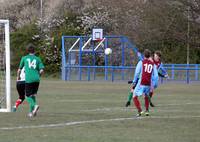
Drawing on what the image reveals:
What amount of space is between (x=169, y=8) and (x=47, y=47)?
1311 cm

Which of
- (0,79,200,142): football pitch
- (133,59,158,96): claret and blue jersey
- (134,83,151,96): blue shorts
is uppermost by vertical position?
(133,59,158,96): claret and blue jersey

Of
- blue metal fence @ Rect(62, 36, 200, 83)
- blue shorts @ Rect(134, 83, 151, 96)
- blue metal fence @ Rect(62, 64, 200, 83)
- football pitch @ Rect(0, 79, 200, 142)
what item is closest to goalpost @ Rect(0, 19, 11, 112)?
football pitch @ Rect(0, 79, 200, 142)

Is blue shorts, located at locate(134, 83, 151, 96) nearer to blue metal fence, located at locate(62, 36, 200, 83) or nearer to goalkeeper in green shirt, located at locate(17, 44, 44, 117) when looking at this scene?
goalkeeper in green shirt, located at locate(17, 44, 44, 117)

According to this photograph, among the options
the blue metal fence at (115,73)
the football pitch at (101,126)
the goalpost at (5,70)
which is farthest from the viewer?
the blue metal fence at (115,73)

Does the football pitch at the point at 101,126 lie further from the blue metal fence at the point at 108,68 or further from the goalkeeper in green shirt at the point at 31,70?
the blue metal fence at the point at 108,68

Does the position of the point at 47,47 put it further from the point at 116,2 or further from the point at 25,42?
the point at 116,2

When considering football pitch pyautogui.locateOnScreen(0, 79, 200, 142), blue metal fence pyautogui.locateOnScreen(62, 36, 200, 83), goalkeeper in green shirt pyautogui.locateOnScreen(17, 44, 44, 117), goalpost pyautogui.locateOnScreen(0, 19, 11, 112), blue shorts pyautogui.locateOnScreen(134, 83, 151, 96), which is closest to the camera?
football pitch pyautogui.locateOnScreen(0, 79, 200, 142)

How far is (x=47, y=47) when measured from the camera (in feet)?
186

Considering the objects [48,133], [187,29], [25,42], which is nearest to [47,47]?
[25,42]

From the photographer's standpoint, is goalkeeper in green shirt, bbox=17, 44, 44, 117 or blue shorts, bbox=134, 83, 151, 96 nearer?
goalkeeper in green shirt, bbox=17, 44, 44, 117

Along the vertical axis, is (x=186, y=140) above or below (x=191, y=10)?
below

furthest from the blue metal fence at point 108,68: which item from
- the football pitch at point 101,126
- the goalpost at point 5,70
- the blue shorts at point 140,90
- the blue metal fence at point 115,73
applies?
the blue shorts at point 140,90

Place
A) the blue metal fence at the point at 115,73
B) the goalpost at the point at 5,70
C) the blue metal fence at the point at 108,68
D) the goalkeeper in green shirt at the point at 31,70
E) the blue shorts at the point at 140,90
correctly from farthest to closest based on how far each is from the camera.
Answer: the blue metal fence at the point at 108,68, the blue metal fence at the point at 115,73, the goalpost at the point at 5,70, the blue shorts at the point at 140,90, the goalkeeper in green shirt at the point at 31,70

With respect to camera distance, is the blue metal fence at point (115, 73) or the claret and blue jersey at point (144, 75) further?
the blue metal fence at point (115, 73)
